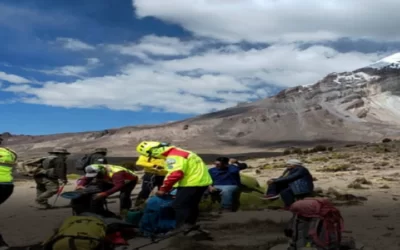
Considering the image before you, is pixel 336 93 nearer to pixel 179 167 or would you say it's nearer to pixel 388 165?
pixel 388 165

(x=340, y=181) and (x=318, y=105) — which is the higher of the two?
(x=318, y=105)

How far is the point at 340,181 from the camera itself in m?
20.3

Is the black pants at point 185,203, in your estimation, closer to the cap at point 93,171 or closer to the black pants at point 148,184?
→ the cap at point 93,171

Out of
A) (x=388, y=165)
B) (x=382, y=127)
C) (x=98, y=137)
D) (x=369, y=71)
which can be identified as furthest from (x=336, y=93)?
(x=388, y=165)

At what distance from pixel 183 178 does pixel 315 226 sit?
2.09m

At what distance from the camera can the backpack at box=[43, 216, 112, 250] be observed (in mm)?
6728

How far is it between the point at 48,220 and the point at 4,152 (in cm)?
433

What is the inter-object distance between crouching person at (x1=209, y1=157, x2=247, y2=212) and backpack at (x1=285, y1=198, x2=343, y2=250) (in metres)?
5.10

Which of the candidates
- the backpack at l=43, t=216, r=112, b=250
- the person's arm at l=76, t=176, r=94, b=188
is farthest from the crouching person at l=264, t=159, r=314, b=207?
the backpack at l=43, t=216, r=112, b=250

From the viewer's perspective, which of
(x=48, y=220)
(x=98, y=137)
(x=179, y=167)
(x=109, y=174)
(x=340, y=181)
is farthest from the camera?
(x=98, y=137)

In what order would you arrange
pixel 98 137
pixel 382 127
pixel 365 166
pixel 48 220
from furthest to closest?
pixel 98 137 → pixel 382 127 → pixel 365 166 → pixel 48 220

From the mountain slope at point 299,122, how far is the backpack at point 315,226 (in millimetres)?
92020

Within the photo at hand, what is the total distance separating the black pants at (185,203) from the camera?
8.16 meters

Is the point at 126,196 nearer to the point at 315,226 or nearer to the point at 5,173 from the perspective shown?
the point at 5,173
